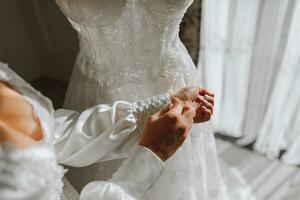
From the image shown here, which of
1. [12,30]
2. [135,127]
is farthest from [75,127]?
[12,30]

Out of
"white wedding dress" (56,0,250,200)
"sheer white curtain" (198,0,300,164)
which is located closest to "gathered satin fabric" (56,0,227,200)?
"white wedding dress" (56,0,250,200)

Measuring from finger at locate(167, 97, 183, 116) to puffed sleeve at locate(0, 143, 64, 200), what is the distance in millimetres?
→ 257

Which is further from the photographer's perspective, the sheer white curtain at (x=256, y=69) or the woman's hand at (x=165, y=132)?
the sheer white curtain at (x=256, y=69)

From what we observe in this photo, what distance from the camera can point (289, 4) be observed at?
1.23 meters

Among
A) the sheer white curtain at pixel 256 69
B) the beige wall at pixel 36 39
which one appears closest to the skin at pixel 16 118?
the beige wall at pixel 36 39

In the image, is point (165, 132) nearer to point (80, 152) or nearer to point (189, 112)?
point (189, 112)

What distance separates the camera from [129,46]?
0.91 meters

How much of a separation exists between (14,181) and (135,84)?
48cm

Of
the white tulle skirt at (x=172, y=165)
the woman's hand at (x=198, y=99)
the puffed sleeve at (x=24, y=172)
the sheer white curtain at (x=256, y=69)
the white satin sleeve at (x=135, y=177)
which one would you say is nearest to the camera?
the puffed sleeve at (x=24, y=172)

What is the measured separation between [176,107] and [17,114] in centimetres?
30

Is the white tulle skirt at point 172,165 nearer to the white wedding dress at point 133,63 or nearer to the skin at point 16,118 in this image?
the white wedding dress at point 133,63

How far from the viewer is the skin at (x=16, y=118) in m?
0.52

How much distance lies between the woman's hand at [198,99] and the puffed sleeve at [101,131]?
0.03 meters

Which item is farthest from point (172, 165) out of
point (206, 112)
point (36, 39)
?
point (36, 39)
